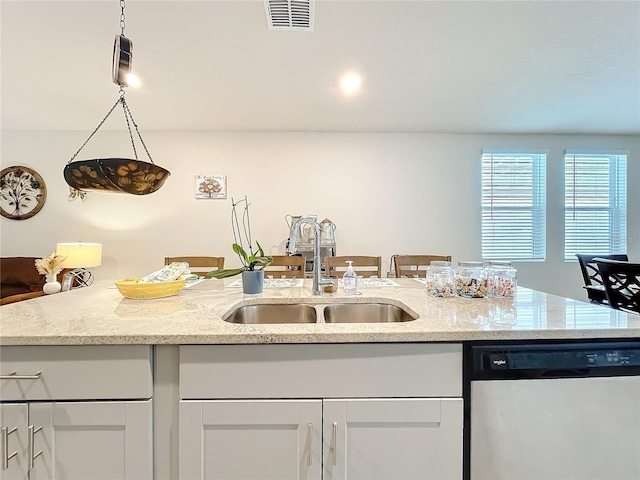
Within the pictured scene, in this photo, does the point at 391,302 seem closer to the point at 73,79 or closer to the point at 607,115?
the point at 73,79

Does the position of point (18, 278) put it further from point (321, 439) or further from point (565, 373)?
point (565, 373)

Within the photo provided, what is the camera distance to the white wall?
12.0ft

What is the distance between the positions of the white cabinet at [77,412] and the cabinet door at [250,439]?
14 centimetres

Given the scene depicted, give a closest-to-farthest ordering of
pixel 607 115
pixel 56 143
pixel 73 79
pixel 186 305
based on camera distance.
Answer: pixel 186 305 → pixel 73 79 → pixel 607 115 → pixel 56 143

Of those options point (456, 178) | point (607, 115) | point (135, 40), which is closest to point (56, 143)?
point (135, 40)

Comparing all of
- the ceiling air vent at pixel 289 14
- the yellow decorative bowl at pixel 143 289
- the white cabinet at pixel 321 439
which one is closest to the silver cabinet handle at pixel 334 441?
the white cabinet at pixel 321 439

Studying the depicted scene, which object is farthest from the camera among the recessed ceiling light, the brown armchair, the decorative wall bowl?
the brown armchair

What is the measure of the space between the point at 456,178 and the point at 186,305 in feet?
11.9

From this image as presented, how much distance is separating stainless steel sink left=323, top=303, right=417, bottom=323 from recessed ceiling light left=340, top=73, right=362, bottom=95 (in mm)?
1903

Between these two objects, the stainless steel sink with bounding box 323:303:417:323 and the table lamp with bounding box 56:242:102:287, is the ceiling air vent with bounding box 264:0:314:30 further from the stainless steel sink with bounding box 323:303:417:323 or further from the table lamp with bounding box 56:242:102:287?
the table lamp with bounding box 56:242:102:287

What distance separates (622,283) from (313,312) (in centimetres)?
168

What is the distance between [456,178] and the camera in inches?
151

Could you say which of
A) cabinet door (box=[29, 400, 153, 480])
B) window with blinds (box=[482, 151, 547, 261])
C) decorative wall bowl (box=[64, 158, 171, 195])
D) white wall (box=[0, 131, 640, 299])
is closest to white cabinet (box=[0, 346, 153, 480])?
cabinet door (box=[29, 400, 153, 480])

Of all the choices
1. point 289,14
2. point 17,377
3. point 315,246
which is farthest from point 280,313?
point 289,14
